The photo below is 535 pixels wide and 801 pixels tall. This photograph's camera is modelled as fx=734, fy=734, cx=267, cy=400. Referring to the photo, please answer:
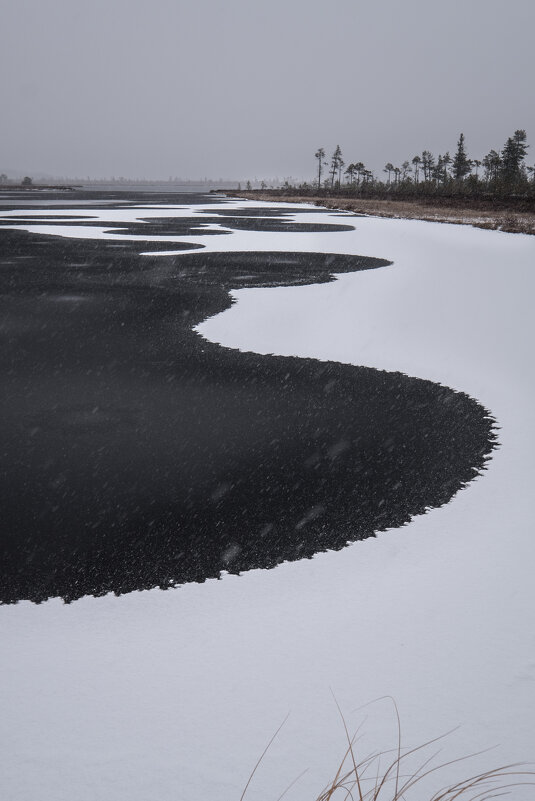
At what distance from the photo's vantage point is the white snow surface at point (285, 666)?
3.19 m

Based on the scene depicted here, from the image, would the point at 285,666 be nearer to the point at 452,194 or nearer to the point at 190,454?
the point at 190,454

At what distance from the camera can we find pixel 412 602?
181 inches

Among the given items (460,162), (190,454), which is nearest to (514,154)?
(460,162)

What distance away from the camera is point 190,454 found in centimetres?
686

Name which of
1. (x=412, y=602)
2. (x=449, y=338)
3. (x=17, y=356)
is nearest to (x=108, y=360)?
(x=17, y=356)

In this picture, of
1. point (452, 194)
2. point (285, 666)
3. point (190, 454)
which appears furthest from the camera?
point (452, 194)

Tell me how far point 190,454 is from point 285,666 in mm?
3207

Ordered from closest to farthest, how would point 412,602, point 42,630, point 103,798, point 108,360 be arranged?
point 103,798, point 42,630, point 412,602, point 108,360

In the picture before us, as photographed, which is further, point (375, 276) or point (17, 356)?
point (375, 276)

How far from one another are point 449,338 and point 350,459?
20.6 feet

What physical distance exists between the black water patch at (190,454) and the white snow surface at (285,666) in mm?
302

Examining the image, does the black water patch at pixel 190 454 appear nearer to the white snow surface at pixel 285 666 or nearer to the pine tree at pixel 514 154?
the white snow surface at pixel 285 666

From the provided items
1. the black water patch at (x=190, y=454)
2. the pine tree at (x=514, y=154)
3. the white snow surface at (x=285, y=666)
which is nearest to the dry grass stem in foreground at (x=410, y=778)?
the white snow surface at (x=285, y=666)

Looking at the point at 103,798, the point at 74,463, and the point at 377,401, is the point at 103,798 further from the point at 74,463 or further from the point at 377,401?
the point at 377,401
